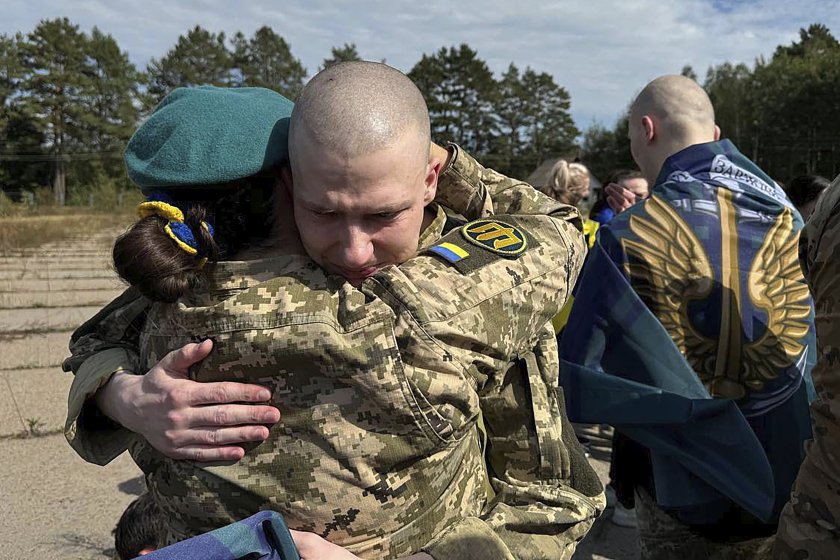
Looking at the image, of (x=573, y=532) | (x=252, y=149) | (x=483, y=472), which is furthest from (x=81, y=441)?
(x=573, y=532)

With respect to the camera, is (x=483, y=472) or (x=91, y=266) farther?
(x=91, y=266)

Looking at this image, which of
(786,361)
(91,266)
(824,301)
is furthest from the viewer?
(91,266)

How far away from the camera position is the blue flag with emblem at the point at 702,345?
2418mm

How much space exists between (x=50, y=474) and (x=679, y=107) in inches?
170

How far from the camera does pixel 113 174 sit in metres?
50.7

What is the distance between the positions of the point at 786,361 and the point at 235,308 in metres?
2.30

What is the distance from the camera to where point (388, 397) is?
1124 mm

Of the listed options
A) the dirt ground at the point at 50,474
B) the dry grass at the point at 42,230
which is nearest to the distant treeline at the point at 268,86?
the dry grass at the point at 42,230

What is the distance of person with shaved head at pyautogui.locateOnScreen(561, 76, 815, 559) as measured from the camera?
95.3 inches

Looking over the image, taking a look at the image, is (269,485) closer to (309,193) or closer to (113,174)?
(309,193)

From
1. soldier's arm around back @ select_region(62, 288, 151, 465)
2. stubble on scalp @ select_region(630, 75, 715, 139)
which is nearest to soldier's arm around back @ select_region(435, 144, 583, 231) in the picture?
soldier's arm around back @ select_region(62, 288, 151, 465)

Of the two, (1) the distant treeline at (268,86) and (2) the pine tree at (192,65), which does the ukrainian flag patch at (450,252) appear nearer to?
(1) the distant treeline at (268,86)

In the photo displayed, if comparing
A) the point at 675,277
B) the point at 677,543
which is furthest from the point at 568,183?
the point at 677,543

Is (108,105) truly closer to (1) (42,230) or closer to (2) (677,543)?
(1) (42,230)
